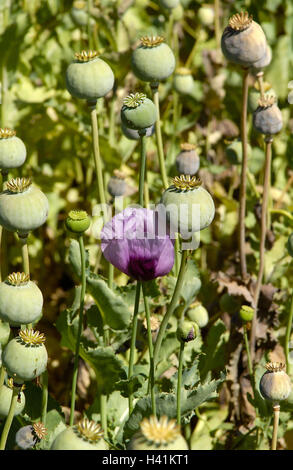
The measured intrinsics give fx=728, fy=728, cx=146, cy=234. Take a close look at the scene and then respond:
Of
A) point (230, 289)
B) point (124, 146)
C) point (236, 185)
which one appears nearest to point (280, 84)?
point (236, 185)

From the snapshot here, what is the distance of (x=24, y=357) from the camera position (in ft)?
2.59

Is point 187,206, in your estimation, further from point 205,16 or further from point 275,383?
point 205,16

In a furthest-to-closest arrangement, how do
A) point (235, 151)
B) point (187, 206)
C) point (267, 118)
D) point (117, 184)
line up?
point (235, 151)
point (117, 184)
point (267, 118)
point (187, 206)

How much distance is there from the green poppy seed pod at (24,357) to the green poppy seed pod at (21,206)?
5.0 inches

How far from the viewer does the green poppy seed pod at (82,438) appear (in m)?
0.66

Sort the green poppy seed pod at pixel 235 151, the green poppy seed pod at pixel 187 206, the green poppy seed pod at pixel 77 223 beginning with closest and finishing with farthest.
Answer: the green poppy seed pod at pixel 187 206, the green poppy seed pod at pixel 77 223, the green poppy seed pod at pixel 235 151

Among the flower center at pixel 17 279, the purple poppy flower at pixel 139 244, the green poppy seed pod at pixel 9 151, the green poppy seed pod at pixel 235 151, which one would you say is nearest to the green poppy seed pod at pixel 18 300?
the flower center at pixel 17 279

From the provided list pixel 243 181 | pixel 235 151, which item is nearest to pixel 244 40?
pixel 243 181

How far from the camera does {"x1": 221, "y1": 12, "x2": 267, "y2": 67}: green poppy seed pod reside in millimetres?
1048

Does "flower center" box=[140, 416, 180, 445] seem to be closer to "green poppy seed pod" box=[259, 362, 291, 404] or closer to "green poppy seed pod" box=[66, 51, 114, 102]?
"green poppy seed pod" box=[259, 362, 291, 404]

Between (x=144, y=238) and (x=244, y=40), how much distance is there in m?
0.38

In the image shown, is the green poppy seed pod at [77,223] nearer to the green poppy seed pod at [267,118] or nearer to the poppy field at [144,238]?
the poppy field at [144,238]

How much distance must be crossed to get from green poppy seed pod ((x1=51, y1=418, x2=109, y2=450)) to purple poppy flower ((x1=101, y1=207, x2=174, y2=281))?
226 millimetres

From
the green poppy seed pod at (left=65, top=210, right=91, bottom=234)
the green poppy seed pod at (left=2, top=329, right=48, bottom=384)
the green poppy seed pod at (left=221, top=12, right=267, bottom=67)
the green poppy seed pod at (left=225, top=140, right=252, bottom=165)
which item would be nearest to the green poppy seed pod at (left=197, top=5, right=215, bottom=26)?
the green poppy seed pod at (left=225, top=140, right=252, bottom=165)
